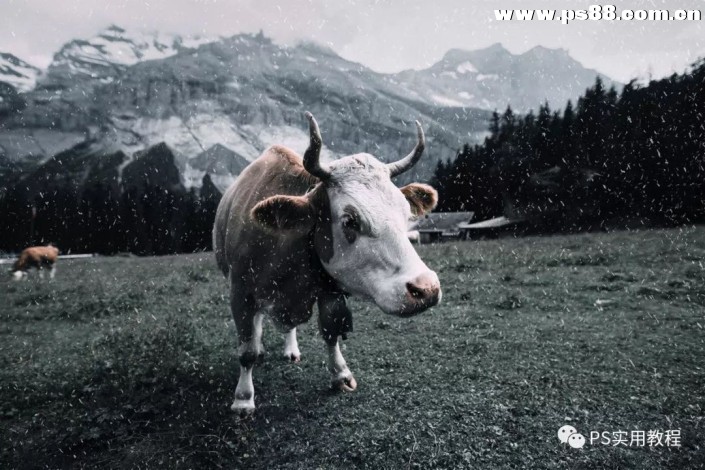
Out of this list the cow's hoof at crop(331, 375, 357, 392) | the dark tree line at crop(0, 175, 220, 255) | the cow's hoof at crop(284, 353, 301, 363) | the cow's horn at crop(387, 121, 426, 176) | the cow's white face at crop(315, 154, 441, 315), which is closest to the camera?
the cow's white face at crop(315, 154, 441, 315)

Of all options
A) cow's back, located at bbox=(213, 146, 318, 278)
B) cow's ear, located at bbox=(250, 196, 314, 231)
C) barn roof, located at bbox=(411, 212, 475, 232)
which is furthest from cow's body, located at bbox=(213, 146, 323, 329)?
barn roof, located at bbox=(411, 212, 475, 232)

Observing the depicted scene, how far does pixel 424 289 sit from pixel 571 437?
2.02 metres

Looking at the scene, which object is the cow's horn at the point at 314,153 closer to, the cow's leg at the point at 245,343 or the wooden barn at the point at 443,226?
the cow's leg at the point at 245,343

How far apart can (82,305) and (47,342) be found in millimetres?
3168

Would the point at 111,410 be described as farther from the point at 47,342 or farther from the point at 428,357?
the point at 47,342

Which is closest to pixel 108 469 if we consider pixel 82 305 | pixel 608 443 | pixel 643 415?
pixel 608 443

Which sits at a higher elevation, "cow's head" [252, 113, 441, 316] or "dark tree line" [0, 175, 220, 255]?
"cow's head" [252, 113, 441, 316]

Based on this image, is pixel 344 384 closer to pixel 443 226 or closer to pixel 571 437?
pixel 571 437

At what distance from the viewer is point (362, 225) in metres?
3.49

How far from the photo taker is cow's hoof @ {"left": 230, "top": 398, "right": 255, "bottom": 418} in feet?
14.8

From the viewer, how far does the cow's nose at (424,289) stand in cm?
309

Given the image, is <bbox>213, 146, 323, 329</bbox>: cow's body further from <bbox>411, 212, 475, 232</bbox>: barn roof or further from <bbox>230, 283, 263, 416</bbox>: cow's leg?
<bbox>411, 212, 475, 232</bbox>: barn roof

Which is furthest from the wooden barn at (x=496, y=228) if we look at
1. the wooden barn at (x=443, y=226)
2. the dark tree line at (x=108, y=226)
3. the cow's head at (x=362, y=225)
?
the cow's head at (x=362, y=225)

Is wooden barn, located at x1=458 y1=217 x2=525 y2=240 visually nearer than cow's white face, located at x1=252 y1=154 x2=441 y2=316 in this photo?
No
